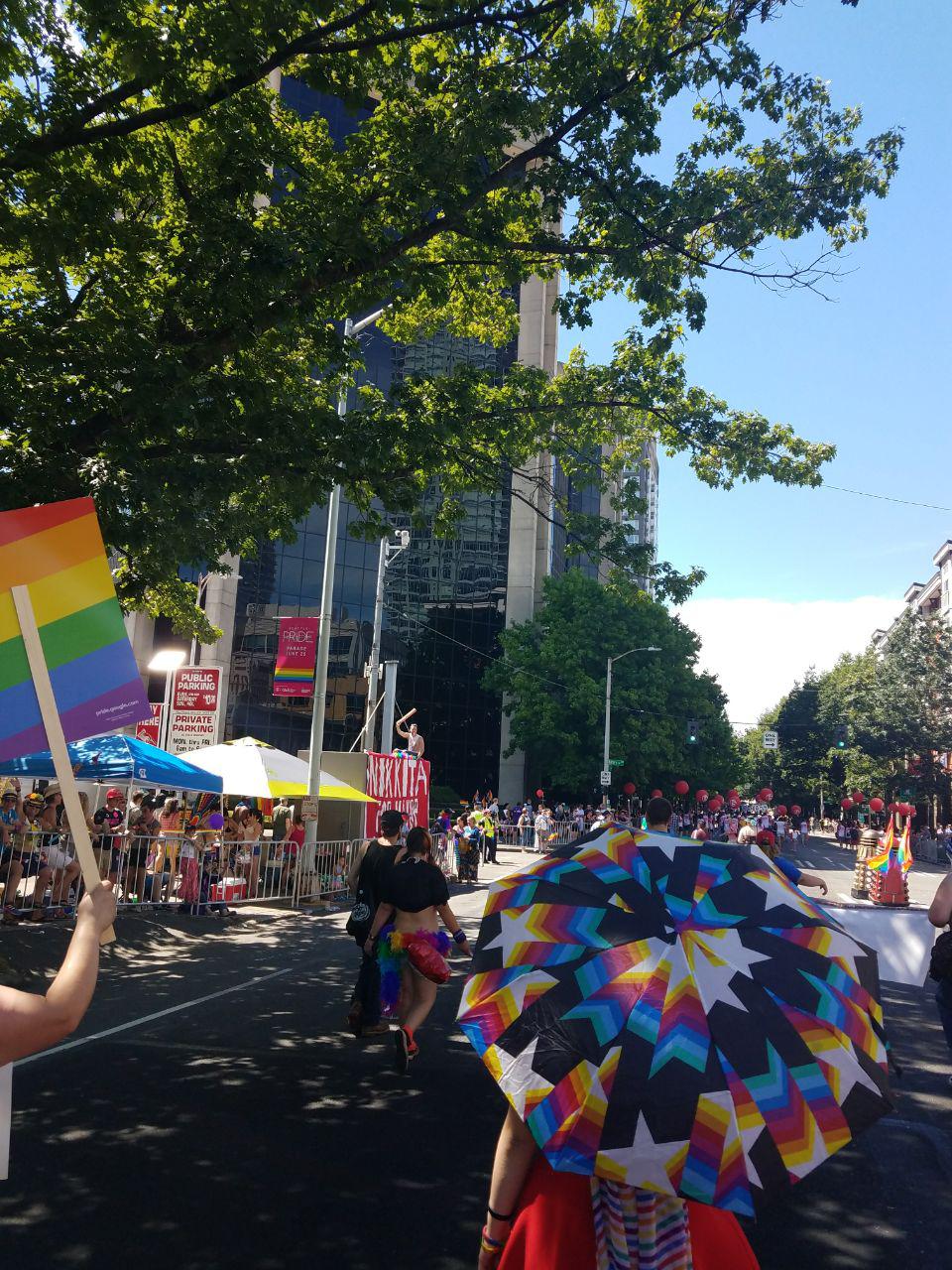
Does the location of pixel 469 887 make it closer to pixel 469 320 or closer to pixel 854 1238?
pixel 469 320

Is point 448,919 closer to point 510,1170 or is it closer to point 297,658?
point 510,1170

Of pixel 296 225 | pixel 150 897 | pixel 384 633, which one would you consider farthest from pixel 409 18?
pixel 384 633

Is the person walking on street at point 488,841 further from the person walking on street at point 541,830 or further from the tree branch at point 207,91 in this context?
the tree branch at point 207,91

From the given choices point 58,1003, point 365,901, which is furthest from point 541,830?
point 58,1003

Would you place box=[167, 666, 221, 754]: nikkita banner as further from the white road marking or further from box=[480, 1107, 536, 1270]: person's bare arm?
box=[480, 1107, 536, 1270]: person's bare arm

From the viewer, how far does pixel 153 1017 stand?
8141mm

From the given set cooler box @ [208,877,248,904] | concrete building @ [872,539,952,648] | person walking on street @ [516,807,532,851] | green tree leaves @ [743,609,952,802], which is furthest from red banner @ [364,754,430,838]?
concrete building @ [872,539,952,648]

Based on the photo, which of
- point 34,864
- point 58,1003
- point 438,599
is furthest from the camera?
point 438,599

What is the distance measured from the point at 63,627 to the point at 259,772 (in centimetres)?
1442

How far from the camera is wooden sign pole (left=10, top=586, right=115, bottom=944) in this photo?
88.0 inches

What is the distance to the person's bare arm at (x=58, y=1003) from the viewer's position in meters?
1.97

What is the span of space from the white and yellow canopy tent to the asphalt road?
822cm

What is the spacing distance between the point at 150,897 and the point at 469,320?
995 centimetres

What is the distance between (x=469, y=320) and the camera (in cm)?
1422
